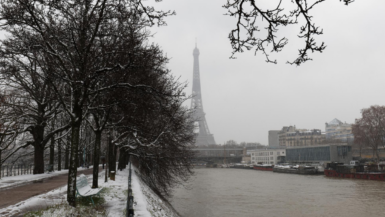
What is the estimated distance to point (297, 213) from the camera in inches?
900

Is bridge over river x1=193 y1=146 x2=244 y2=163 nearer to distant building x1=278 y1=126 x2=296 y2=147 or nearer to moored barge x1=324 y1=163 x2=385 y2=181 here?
distant building x1=278 y1=126 x2=296 y2=147

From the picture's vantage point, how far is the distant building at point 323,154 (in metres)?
90.1

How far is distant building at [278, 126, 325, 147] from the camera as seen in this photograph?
559 ft

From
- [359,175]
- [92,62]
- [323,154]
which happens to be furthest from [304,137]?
[92,62]

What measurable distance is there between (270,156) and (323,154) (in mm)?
30694

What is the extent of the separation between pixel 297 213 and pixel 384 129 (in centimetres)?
6677

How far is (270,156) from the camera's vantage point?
123m

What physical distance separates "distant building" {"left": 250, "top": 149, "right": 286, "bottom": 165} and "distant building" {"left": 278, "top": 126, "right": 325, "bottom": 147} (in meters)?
47.5

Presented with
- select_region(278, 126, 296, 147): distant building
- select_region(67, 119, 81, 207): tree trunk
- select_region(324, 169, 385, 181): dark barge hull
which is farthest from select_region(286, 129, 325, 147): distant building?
select_region(67, 119, 81, 207): tree trunk

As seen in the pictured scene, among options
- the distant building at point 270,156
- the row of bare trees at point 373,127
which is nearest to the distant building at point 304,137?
the distant building at point 270,156

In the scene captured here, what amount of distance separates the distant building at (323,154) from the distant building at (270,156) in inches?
348

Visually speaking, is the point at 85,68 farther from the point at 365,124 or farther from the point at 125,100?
the point at 365,124

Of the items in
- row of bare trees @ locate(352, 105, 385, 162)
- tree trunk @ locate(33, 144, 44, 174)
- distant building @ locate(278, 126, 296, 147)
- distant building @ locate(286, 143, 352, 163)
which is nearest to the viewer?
tree trunk @ locate(33, 144, 44, 174)

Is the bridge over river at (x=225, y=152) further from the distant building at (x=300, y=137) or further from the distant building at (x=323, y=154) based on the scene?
the distant building at (x=300, y=137)
